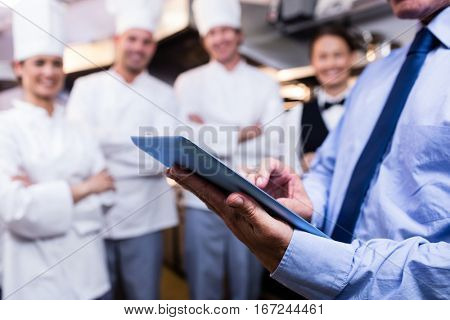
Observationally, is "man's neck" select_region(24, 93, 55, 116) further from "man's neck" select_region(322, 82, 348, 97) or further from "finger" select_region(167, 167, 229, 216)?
"man's neck" select_region(322, 82, 348, 97)

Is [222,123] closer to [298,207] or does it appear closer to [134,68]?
[134,68]

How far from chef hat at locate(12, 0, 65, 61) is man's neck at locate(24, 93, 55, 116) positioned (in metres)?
0.09

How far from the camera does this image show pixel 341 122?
0.68 m

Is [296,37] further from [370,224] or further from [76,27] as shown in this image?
[370,224]

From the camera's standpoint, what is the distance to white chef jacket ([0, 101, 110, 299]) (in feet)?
2.61

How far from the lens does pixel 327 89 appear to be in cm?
127

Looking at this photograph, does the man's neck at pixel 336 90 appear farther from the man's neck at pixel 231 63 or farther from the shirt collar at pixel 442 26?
the shirt collar at pixel 442 26

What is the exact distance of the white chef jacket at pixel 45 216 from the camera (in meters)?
0.80

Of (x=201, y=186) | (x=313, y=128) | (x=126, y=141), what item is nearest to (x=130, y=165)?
(x=126, y=141)

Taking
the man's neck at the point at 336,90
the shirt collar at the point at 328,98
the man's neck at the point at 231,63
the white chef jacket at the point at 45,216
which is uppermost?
the man's neck at the point at 231,63

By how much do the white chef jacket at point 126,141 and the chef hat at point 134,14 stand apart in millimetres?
171

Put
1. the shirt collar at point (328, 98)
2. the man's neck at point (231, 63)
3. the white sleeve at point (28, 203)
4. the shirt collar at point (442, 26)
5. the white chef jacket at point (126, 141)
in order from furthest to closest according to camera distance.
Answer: the man's neck at point (231, 63), the shirt collar at point (328, 98), the white chef jacket at point (126, 141), the white sleeve at point (28, 203), the shirt collar at point (442, 26)

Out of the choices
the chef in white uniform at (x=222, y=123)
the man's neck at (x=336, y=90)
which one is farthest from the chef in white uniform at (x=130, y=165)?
the man's neck at (x=336, y=90)

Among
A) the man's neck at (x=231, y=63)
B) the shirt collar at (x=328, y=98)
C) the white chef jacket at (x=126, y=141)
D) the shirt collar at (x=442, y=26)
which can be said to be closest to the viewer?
the shirt collar at (x=442, y=26)
